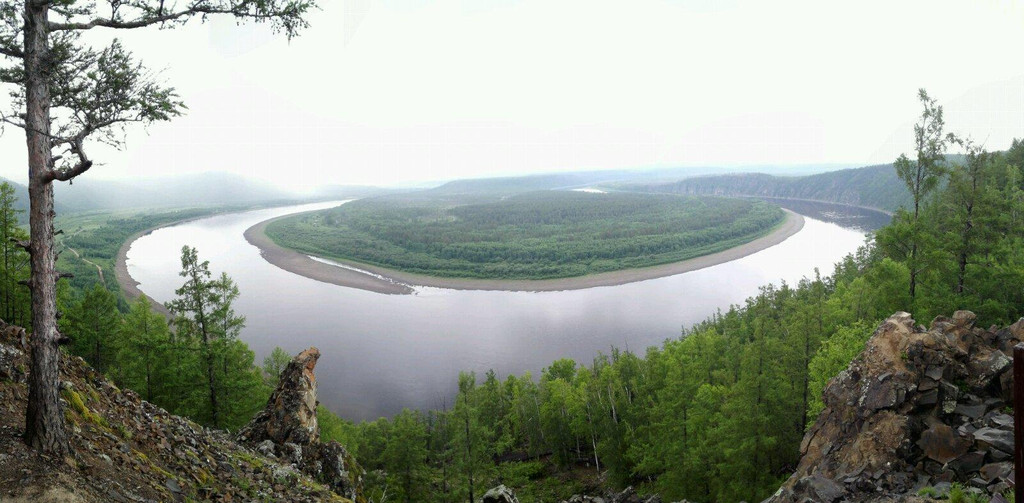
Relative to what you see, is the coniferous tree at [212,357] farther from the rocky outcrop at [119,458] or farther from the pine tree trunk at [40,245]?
the pine tree trunk at [40,245]

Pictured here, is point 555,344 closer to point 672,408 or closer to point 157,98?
point 672,408

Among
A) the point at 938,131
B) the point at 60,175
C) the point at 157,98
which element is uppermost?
the point at 938,131

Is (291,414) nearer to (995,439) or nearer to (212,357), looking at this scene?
(212,357)

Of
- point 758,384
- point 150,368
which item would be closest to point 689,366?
point 758,384

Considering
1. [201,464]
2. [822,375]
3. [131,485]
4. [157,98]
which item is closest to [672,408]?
[822,375]

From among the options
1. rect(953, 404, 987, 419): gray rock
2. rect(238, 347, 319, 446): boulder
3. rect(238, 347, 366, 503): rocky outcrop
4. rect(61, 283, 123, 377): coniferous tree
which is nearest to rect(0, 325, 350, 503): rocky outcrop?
rect(238, 347, 366, 503): rocky outcrop

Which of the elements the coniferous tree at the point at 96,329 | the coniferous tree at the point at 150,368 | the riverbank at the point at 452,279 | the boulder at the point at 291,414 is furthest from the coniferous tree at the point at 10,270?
the riverbank at the point at 452,279
